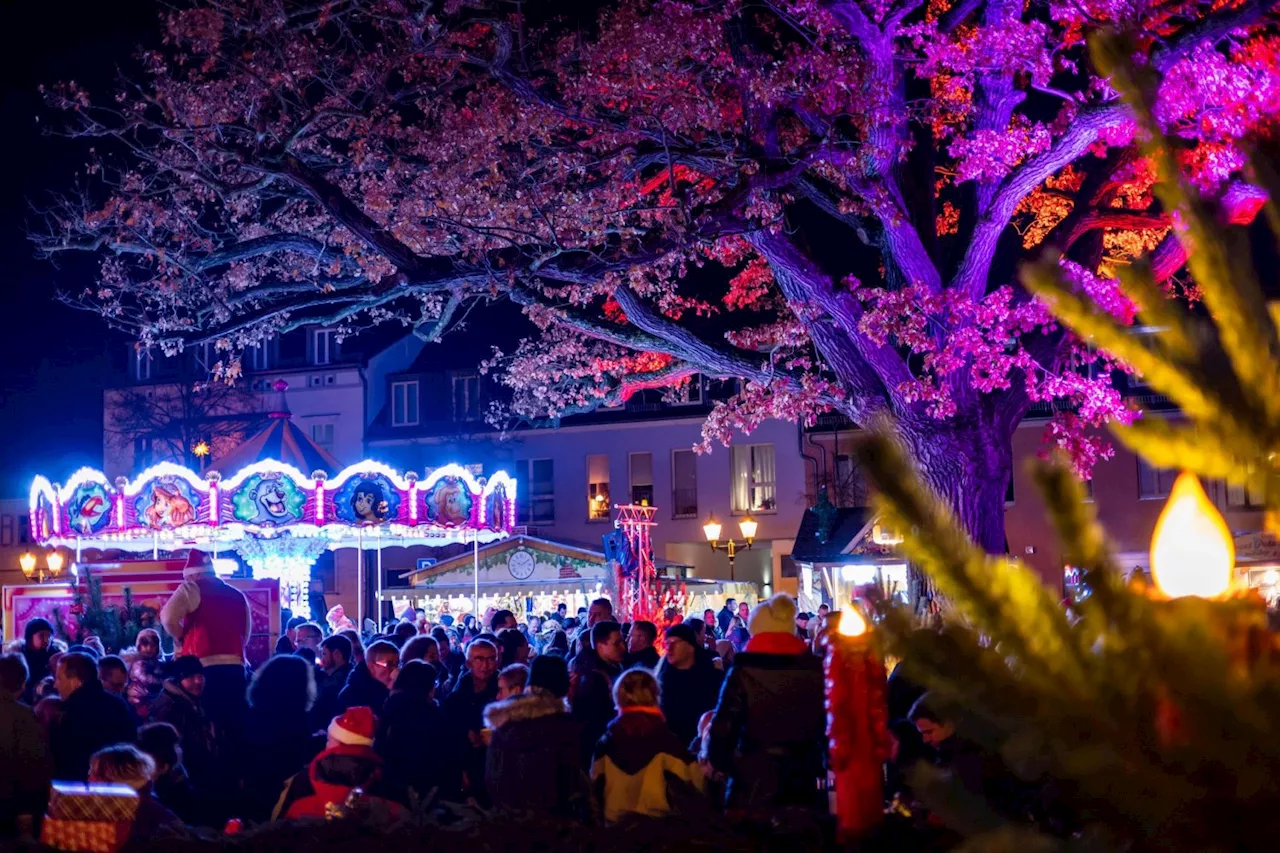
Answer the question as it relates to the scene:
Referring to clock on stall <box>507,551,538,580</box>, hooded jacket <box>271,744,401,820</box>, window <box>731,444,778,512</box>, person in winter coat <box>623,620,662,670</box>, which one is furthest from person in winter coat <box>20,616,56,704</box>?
window <box>731,444,778,512</box>

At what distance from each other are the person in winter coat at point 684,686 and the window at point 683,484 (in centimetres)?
3418

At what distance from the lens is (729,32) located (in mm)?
14086

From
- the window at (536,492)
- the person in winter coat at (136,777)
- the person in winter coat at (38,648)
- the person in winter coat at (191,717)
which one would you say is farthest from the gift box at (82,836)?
the window at (536,492)

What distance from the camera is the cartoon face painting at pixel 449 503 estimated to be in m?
22.8

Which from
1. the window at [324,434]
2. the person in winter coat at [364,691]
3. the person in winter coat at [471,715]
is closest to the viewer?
the person in winter coat at [471,715]

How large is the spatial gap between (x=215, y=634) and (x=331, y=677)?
94 centimetres

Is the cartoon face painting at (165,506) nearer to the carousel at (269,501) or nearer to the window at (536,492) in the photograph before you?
the carousel at (269,501)

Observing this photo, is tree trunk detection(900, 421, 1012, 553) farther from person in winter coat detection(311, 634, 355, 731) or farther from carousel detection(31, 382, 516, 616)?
carousel detection(31, 382, 516, 616)

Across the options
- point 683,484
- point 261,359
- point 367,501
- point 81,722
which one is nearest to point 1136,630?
point 81,722

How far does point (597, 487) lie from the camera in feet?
147

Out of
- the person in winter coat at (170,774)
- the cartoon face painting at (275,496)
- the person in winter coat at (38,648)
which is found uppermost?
the cartoon face painting at (275,496)

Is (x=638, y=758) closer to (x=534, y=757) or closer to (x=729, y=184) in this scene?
(x=534, y=757)

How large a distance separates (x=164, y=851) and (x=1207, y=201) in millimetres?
5598

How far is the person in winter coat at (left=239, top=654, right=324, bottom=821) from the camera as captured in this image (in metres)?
8.34
